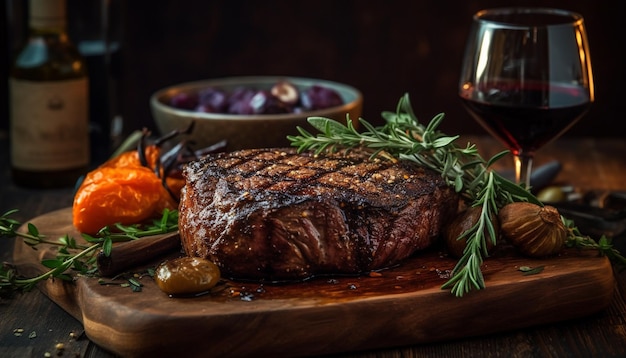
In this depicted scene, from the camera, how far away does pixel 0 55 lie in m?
3.17

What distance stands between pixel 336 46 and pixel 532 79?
1.56 metres

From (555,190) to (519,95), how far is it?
1.72 feet

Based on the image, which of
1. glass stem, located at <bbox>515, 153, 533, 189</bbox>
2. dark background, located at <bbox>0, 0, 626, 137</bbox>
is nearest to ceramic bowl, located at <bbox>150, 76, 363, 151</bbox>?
glass stem, located at <bbox>515, 153, 533, 189</bbox>

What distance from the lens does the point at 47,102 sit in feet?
7.82

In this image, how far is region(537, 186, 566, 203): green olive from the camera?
7.59 ft

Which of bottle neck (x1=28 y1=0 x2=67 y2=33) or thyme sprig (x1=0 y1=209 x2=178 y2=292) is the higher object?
bottle neck (x1=28 y1=0 x2=67 y2=33)

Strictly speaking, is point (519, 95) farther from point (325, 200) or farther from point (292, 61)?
point (292, 61)

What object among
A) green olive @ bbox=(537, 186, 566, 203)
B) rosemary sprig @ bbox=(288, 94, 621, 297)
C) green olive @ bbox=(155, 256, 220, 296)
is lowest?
green olive @ bbox=(537, 186, 566, 203)

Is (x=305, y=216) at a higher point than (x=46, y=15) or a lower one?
lower

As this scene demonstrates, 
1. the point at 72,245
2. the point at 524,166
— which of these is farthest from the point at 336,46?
the point at 72,245

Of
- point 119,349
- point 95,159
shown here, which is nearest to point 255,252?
point 119,349

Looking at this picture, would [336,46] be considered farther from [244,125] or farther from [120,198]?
[120,198]

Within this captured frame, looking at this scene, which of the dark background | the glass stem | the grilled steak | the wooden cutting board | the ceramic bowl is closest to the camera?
the wooden cutting board

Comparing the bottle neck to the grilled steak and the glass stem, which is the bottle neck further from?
the glass stem
